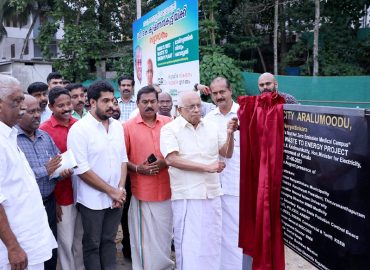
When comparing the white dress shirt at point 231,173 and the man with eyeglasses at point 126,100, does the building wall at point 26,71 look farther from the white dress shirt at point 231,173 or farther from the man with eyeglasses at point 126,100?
the white dress shirt at point 231,173

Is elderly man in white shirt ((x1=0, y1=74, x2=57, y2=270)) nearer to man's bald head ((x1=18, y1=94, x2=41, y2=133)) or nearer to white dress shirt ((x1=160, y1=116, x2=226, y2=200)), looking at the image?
man's bald head ((x1=18, y1=94, x2=41, y2=133))

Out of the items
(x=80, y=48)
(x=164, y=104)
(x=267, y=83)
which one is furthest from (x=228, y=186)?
(x=80, y=48)

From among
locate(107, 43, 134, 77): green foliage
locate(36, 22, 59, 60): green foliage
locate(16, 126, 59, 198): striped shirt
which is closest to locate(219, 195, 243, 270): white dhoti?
locate(16, 126, 59, 198): striped shirt

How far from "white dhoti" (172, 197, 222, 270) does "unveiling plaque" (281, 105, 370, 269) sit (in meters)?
1.27

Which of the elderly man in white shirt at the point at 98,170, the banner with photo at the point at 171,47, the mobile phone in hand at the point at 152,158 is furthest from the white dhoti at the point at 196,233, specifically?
the banner with photo at the point at 171,47

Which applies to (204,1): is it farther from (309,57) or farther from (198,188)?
(198,188)

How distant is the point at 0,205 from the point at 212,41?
13.2m

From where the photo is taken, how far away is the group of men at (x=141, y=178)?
315cm

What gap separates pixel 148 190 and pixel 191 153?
57cm

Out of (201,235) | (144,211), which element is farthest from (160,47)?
(201,235)

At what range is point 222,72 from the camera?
37.8ft

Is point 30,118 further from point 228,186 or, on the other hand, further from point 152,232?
point 228,186

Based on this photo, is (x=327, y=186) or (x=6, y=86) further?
(x=6, y=86)

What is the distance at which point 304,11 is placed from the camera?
54.8ft
